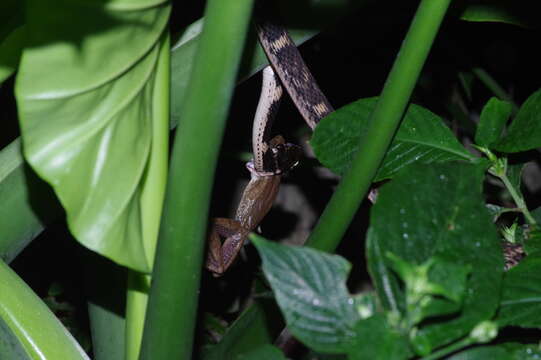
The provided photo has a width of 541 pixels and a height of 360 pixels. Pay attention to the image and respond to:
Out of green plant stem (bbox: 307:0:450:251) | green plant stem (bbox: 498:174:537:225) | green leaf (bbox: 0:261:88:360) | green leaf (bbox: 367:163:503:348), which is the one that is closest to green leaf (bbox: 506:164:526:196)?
green plant stem (bbox: 498:174:537:225)

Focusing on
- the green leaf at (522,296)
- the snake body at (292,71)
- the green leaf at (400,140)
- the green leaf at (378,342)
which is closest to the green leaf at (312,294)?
the green leaf at (378,342)

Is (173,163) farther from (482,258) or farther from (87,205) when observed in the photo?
(482,258)

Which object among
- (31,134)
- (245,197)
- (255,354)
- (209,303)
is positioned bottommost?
(209,303)

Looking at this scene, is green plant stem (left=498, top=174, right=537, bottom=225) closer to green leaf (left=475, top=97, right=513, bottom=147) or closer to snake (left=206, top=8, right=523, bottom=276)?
green leaf (left=475, top=97, right=513, bottom=147)

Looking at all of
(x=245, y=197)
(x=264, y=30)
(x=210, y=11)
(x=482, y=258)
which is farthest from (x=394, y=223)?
(x=245, y=197)

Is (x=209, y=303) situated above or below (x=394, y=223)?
below
